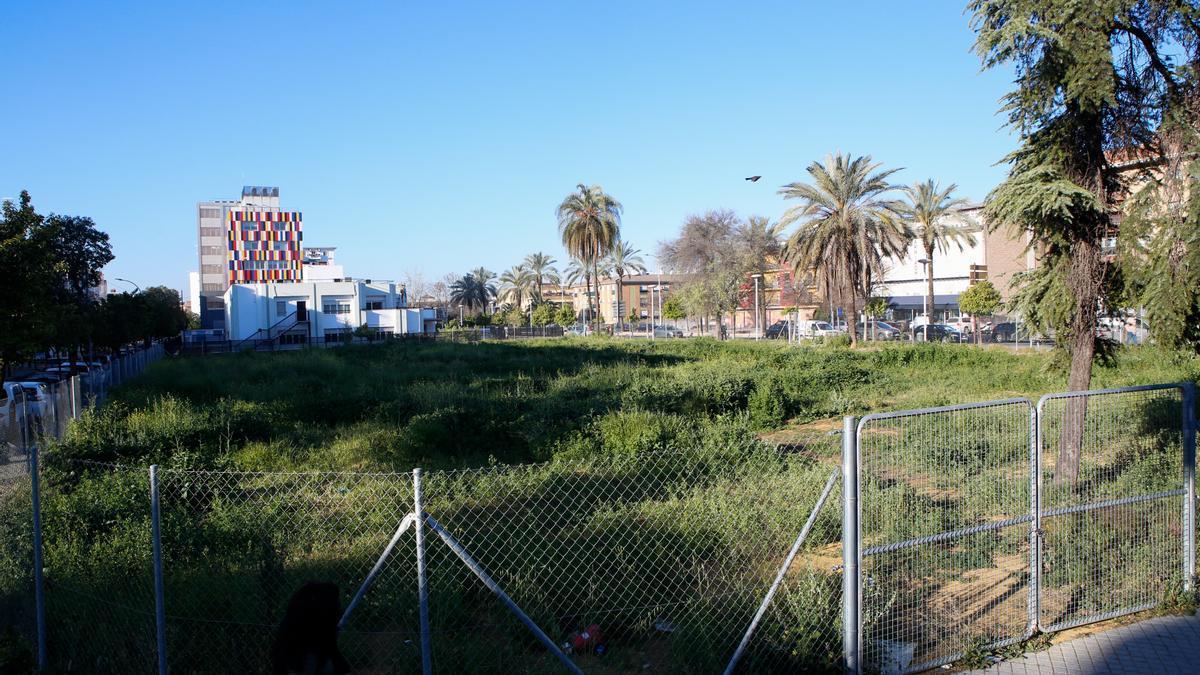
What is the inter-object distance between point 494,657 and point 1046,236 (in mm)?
7550

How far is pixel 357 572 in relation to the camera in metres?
6.32

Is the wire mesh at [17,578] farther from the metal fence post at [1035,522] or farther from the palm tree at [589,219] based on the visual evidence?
the palm tree at [589,219]

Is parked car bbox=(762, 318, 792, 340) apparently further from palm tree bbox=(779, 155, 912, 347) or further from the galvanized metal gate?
the galvanized metal gate

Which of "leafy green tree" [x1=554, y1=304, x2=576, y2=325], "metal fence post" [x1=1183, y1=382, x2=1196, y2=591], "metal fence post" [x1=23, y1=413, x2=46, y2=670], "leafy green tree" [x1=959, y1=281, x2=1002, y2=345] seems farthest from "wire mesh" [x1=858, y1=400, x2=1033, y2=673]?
"leafy green tree" [x1=554, y1=304, x2=576, y2=325]

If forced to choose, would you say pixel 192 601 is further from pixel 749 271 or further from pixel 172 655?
pixel 749 271

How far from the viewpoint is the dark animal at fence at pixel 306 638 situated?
11.5 feet

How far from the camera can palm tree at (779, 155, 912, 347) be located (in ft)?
118

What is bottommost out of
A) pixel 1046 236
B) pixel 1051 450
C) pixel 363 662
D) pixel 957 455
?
pixel 363 662

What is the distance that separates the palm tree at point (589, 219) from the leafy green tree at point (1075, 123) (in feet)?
146

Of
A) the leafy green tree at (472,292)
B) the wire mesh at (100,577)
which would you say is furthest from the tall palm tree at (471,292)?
the wire mesh at (100,577)

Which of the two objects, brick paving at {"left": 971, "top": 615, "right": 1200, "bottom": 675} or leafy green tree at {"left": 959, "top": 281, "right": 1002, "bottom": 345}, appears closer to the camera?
brick paving at {"left": 971, "top": 615, "right": 1200, "bottom": 675}

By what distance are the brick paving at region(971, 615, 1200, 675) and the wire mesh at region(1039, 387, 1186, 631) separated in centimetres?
16

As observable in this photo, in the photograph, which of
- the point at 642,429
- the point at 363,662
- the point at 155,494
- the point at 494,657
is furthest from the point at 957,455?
the point at 642,429

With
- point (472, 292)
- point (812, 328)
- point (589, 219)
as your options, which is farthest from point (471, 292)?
point (812, 328)
